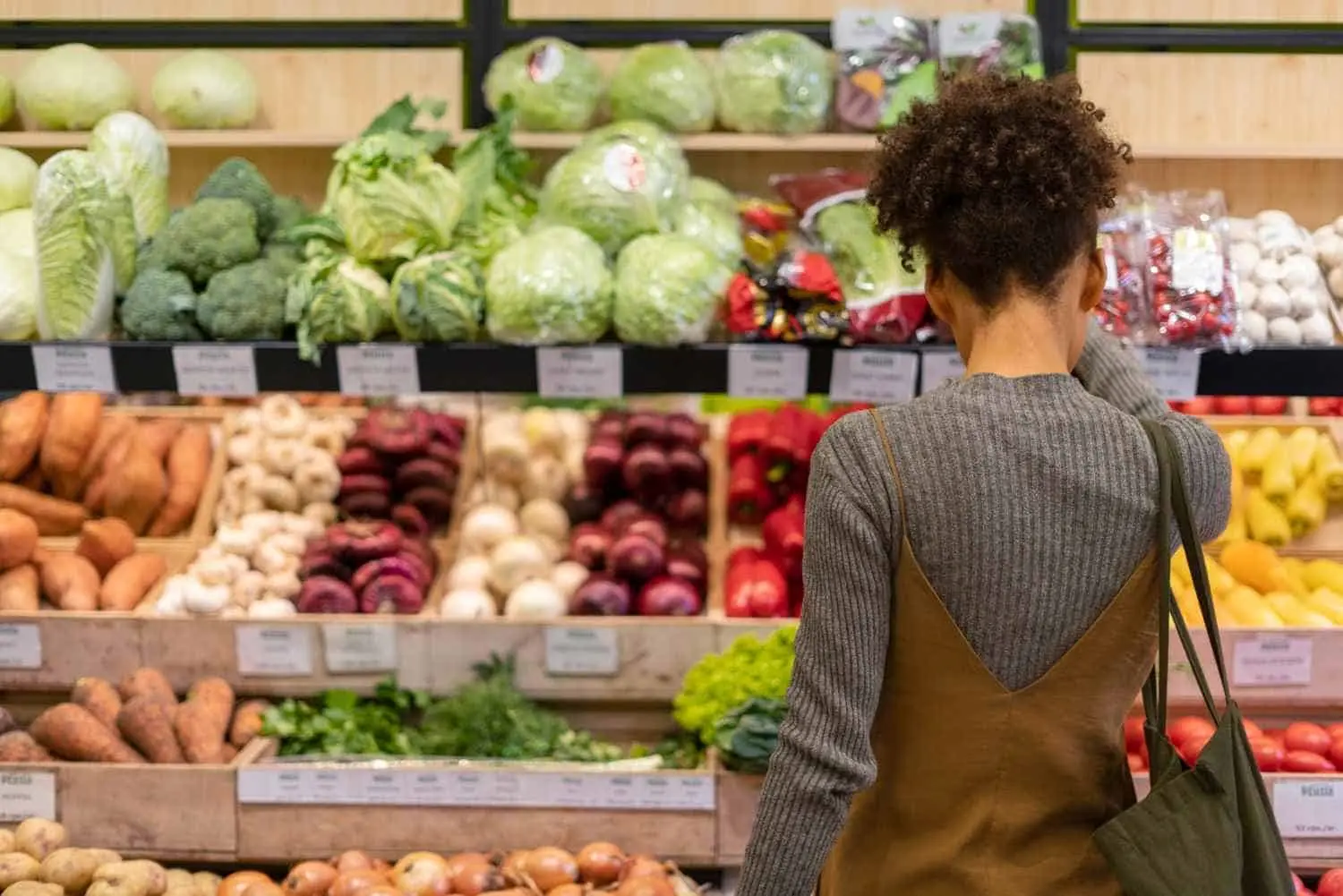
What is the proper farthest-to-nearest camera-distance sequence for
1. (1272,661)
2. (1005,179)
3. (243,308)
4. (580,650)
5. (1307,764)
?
1. (580,650)
2. (1272,661)
3. (1307,764)
4. (243,308)
5. (1005,179)

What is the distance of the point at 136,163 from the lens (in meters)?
3.18

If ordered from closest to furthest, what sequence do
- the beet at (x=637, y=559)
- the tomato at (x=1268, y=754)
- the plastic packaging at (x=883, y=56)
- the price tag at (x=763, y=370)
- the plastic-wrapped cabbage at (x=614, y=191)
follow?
1. the price tag at (x=763, y=370)
2. the tomato at (x=1268, y=754)
3. the plastic-wrapped cabbage at (x=614, y=191)
4. the beet at (x=637, y=559)
5. the plastic packaging at (x=883, y=56)

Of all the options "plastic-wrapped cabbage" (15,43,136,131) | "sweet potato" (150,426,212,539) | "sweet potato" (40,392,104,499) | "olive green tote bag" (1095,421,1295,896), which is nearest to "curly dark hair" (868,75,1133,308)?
"olive green tote bag" (1095,421,1295,896)

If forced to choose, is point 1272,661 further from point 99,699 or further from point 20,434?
point 20,434

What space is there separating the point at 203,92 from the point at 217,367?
3.90ft

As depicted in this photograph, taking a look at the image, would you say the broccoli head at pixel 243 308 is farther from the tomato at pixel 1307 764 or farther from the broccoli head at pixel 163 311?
the tomato at pixel 1307 764

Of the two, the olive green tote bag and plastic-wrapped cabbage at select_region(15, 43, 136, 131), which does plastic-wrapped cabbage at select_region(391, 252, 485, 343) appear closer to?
plastic-wrapped cabbage at select_region(15, 43, 136, 131)

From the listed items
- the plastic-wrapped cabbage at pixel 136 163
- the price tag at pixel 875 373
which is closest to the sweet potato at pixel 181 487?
the plastic-wrapped cabbage at pixel 136 163

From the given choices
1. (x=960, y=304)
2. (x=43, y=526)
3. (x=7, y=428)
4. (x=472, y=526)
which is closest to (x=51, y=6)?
(x=7, y=428)

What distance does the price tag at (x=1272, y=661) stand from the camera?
2.95 metres

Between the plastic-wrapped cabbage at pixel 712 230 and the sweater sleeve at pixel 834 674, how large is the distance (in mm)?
1535

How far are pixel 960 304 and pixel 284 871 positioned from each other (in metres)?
2.06

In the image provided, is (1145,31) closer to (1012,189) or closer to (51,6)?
(1012,189)

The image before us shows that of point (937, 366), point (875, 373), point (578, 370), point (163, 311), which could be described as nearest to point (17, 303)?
point (163, 311)
